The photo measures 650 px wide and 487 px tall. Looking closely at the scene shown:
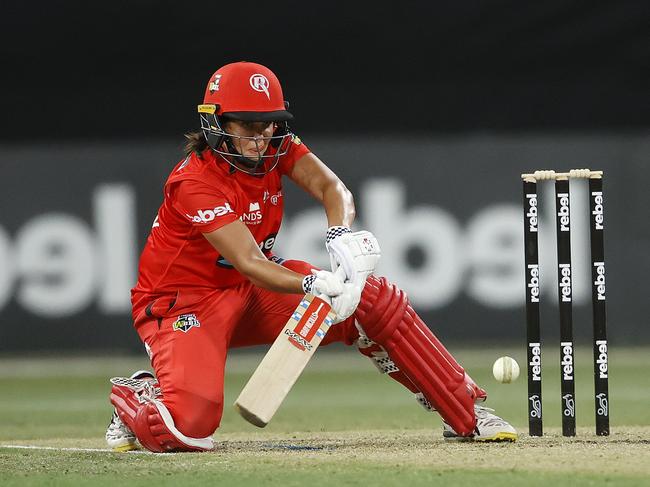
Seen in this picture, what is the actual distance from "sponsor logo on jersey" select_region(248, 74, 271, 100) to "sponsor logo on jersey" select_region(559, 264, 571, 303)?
1.20 m

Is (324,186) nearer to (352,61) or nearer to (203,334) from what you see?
(203,334)

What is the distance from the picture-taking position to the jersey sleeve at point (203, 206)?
4.51 m

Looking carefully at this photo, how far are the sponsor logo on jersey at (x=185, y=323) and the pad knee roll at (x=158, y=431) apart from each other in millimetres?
277

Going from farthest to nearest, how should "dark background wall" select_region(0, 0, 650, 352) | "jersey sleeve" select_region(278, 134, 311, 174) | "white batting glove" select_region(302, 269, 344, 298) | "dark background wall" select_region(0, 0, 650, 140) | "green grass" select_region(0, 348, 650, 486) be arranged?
"dark background wall" select_region(0, 0, 650, 140) < "dark background wall" select_region(0, 0, 650, 352) < "jersey sleeve" select_region(278, 134, 311, 174) < "white batting glove" select_region(302, 269, 344, 298) < "green grass" select_region(0, 348, 650, 486)

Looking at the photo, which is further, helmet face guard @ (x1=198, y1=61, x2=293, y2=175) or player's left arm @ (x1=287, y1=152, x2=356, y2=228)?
player's left arm @ (x1=287, y1=152, x2=356, y2=228)

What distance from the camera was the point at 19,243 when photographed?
8.89 m

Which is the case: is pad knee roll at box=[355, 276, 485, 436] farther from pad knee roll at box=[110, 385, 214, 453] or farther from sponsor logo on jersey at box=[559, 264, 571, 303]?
pad knee roll at box=[110, 385, 214, 453]

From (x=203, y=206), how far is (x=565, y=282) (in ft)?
4.27

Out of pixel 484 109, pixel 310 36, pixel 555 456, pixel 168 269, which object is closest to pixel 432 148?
pixel 484 109

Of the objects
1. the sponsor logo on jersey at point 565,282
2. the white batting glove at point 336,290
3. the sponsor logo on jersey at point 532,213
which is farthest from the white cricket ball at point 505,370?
the white batting glove at point 336,290

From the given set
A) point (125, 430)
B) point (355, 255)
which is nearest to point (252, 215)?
point (355, 255)

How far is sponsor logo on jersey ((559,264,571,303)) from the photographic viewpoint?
181 inches

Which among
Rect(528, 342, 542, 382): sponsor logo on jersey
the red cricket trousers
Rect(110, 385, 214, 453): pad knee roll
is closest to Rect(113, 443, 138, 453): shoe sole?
Rect(110, 385, 214, 453): pad knee roll

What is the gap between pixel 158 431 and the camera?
14.9 ft
